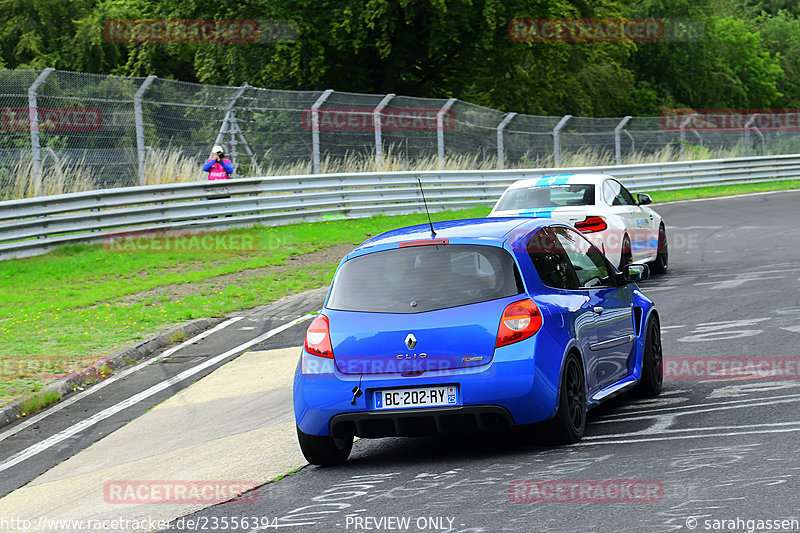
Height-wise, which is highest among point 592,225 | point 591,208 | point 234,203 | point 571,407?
point 591,208

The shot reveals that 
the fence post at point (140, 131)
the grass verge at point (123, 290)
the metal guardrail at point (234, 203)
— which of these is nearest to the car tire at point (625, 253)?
the metal guardrail at point (234, 203)

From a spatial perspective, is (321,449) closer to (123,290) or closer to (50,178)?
(123,290)

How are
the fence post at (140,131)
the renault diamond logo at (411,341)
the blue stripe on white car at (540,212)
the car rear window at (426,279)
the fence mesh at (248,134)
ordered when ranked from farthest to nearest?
the fence post at (140,131)
the fence mesh at (248,134)
the blue stripe on white car at (540,212)
the car rear window at (426,279)
the renault diamond logo at (411,341)

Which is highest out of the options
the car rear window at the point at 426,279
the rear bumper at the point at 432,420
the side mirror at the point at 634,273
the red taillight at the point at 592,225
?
the car rear window at the point at 426,279

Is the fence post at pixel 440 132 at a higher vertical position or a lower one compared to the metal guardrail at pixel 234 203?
higher

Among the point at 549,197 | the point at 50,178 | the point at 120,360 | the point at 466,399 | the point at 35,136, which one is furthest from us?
the point at 50,178

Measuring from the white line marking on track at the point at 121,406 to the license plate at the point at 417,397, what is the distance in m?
3.15

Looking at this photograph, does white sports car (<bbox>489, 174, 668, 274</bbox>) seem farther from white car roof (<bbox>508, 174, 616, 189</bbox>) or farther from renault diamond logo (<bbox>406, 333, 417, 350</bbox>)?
renault diamond logo (<bbox>406, 333, 417, 350</bbox>)

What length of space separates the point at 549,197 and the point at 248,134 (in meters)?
11.5

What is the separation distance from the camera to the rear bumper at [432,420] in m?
6.75

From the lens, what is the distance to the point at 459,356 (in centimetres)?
681

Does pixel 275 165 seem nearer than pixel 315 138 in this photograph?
Yes

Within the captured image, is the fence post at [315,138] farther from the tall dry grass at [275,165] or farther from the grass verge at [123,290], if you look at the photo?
the grass verge at [123,290]

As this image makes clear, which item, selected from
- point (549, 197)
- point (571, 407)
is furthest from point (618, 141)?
point (571, 407)
